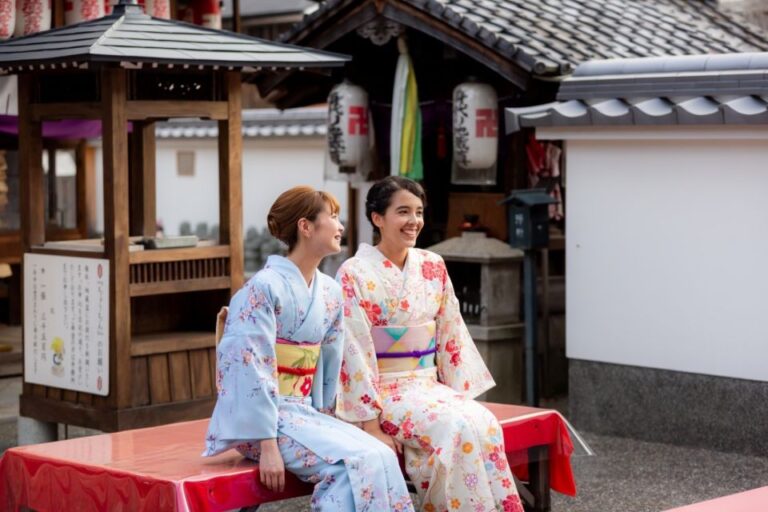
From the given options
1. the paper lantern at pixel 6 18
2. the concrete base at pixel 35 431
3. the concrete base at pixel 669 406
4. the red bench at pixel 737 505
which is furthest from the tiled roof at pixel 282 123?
the red bench at pixel 737 505

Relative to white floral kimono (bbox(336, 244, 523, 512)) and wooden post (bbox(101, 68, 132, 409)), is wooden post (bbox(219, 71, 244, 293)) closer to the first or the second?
wooden post (bbox(101, 68, 132, 409))

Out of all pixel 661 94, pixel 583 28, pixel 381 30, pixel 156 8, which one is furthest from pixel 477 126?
pixel 156 8

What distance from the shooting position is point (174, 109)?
8.24 meters

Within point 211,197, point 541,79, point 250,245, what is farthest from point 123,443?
point 211,197

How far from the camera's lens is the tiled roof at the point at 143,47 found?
302 inches

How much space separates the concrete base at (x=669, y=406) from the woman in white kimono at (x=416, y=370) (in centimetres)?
283

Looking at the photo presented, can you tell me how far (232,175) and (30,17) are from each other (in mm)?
2684

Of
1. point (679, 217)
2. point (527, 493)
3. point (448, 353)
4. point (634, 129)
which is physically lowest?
point (527, 493)

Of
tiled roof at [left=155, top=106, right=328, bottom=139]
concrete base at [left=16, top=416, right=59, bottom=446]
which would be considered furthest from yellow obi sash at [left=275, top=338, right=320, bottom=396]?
tiled roof at [left=155, top=106, right=328, bottom=139]

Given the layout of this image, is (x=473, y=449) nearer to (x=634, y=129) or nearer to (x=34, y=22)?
(x=634, y=129)

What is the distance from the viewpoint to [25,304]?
28.2 feet

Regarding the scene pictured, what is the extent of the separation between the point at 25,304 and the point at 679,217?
4.49 meters

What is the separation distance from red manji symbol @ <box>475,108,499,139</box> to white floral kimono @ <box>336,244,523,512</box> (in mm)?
4630

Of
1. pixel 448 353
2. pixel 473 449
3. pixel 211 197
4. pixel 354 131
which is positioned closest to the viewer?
pixel 473 449
